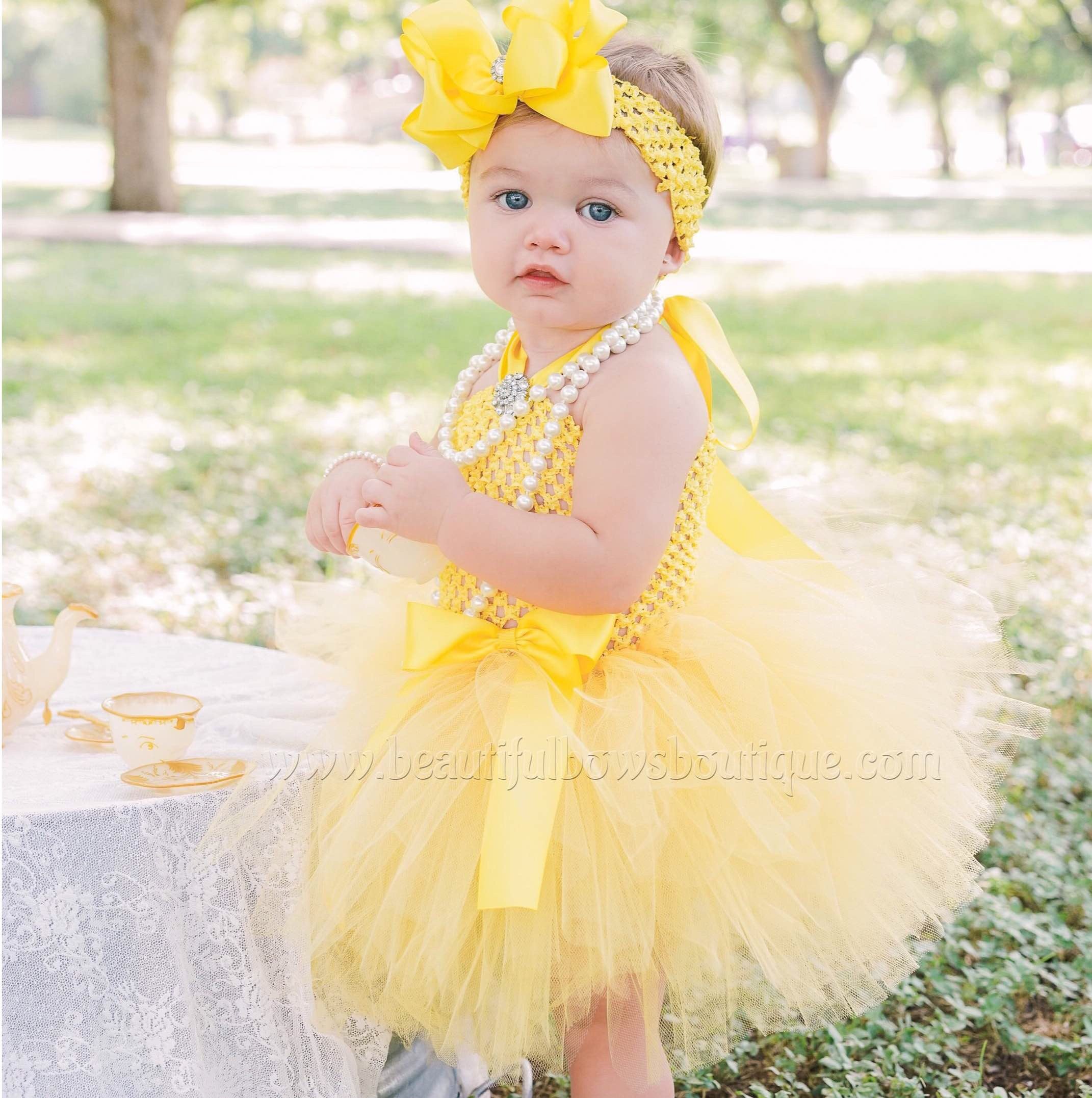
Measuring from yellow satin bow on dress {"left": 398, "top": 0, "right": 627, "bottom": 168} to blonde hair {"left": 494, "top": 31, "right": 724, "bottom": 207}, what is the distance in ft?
0.17

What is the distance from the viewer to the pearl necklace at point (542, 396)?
1920 millimetres

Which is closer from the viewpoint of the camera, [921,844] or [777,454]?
[921,844]

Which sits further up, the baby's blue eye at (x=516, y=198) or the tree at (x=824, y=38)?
the tree at (x=824, y=38)

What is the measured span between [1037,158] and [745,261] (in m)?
39.3

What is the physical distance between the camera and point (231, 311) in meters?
10.2

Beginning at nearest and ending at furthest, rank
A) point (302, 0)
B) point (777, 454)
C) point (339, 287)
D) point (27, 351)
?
point (777, 454)
point (27, 351)
point (339, 287)
point (302, 0)

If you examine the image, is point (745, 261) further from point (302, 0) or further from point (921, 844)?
point (921, 844)

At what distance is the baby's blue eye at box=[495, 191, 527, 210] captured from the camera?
1894mm

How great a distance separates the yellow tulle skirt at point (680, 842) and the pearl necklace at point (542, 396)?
0.80 ft

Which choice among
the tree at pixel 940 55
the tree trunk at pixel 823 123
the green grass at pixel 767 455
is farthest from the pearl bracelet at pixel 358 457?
the tree at pixel 940 55

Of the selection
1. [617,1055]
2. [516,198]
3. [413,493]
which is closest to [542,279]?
[516,198]

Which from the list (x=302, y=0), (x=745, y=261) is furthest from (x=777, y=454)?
(x=302, y=0)

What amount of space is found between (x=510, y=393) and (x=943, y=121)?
41690 mm

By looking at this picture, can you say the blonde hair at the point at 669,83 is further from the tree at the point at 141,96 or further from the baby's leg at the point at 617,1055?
the tree at the point at 141,96
